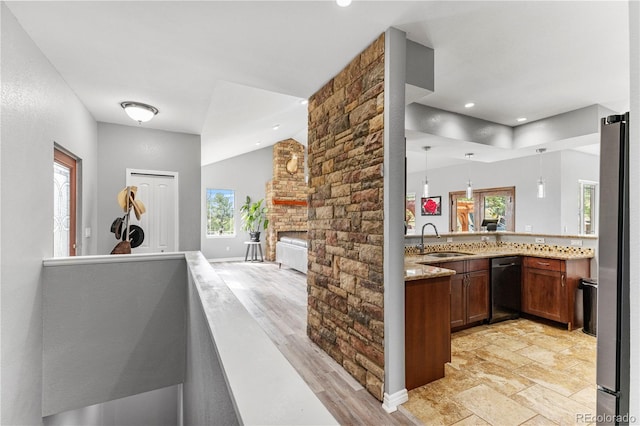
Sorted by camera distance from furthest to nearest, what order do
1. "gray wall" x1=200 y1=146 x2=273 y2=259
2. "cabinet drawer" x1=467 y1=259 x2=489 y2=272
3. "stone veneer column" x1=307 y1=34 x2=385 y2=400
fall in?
"gray wall" x1=200 y1=146 x2=273 y2=259
"cabinet drawer" x1=467 y1=259 x2=489 y2=272
"stone veneer column" x1=307 y1=34 x2=385 y2=400

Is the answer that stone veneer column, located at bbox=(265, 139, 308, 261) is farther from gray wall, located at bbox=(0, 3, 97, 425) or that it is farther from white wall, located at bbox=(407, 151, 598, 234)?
gray wall, located at bbox=(0, 3, 97, 425)

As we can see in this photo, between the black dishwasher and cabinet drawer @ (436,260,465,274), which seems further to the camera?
the black dishwasher

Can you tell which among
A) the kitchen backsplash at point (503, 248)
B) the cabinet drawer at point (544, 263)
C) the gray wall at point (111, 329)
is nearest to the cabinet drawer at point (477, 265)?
the kitchen backsplash at point (503, 248)

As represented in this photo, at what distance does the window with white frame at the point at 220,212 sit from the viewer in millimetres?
9031

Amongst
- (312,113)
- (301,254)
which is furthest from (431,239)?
Result: (301,254)

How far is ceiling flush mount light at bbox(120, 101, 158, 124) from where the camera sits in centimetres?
344

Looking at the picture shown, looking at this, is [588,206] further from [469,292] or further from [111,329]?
[111,329]

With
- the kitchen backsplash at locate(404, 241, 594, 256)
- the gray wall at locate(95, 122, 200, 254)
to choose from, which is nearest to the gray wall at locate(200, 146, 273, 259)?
the gray wall at locate(95, 122, 200, 254)

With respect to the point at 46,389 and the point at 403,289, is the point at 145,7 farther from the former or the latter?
the point at 46,389

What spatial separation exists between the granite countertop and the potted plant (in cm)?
593

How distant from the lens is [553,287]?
3.78 m

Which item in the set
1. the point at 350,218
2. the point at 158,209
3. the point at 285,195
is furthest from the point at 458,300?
the point at 285,195

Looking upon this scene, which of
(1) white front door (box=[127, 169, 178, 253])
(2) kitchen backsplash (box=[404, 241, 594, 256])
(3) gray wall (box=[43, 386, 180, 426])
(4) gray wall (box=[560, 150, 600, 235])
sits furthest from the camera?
(4) gray wall (box=[560, 150, 600, 235])

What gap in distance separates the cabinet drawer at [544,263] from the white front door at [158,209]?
5075 millimetres
